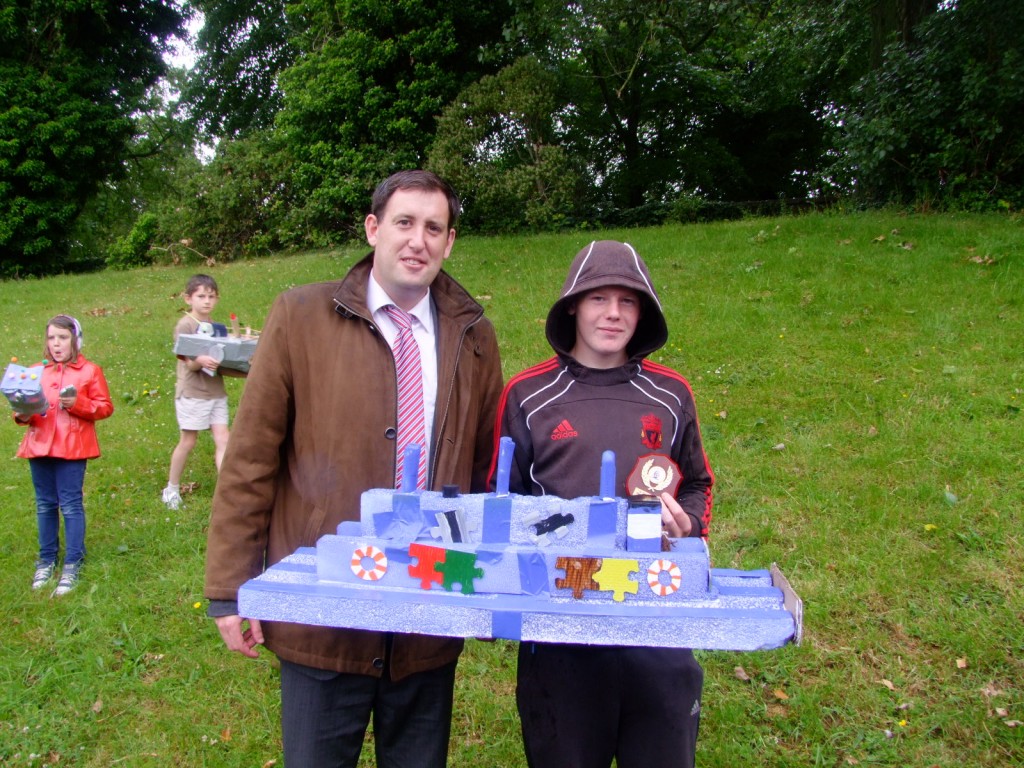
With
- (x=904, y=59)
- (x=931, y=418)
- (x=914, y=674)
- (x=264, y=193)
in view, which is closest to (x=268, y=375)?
(x=914, y=674)

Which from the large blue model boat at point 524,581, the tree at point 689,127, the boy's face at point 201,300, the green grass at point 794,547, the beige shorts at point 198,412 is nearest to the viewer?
the large blue model boat at point 524,581

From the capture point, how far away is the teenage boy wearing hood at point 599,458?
7.38 ft

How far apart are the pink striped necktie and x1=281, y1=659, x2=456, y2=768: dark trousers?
590 mm

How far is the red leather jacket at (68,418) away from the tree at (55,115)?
18213mm

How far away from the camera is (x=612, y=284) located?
8.09 feet

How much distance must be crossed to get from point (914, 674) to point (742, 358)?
162 inches

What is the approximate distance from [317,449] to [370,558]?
1.71ft

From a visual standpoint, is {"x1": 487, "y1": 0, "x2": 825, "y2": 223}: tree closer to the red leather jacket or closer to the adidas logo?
the red leather jacket

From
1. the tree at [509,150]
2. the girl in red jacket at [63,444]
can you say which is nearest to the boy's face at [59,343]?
the girl in red jacket at [63,444]

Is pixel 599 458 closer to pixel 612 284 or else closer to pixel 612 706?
pixel 612 284

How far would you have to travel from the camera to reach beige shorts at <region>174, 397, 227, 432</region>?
20.4 ft

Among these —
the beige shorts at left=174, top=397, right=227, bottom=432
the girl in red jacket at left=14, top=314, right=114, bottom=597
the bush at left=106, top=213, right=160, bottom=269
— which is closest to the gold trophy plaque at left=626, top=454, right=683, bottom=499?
the girl in red jacket at left=14, top=314, right=114, bottom=597

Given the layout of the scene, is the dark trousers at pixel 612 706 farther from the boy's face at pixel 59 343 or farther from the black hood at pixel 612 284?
the boy's face at pixel 59 343

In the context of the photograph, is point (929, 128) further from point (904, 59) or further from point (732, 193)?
point (732, 193)
